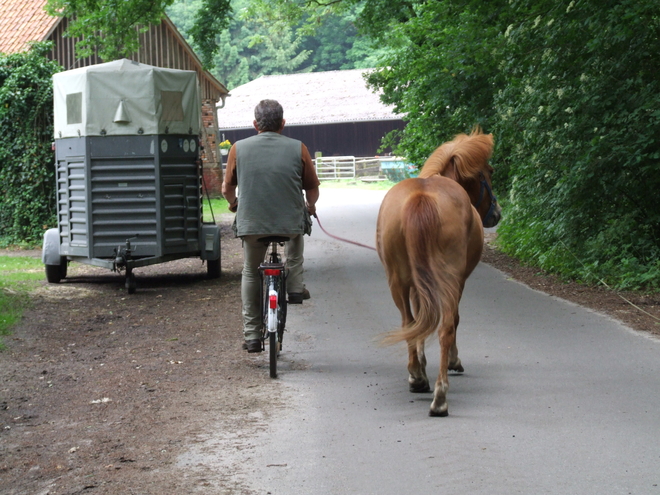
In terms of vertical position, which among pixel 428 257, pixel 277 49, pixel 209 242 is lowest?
pixel 209 242

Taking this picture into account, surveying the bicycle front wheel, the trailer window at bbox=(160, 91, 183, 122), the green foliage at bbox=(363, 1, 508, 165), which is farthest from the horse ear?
the trailer window at bbox=(160, 91, 183, 122)

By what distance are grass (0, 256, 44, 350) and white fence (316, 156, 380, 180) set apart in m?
37.8

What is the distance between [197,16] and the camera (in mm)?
17891

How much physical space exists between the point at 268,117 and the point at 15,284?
7.02 meters

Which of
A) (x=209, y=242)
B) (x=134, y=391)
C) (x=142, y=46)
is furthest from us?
(x=142, y=46)

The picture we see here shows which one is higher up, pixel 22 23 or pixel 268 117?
pixel 22 23

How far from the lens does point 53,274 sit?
12.8 meters

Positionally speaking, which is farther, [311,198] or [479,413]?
[311,198]

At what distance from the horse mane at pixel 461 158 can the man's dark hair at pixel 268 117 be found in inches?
50.2

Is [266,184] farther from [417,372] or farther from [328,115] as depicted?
[328,115]

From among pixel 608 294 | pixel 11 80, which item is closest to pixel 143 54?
pixel 11 80

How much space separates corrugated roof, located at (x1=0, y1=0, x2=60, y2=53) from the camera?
23552 mm

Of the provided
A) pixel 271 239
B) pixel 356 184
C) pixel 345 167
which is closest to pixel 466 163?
pixel 271 239

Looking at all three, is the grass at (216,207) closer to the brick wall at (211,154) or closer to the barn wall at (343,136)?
the brick wall at (211,154)
